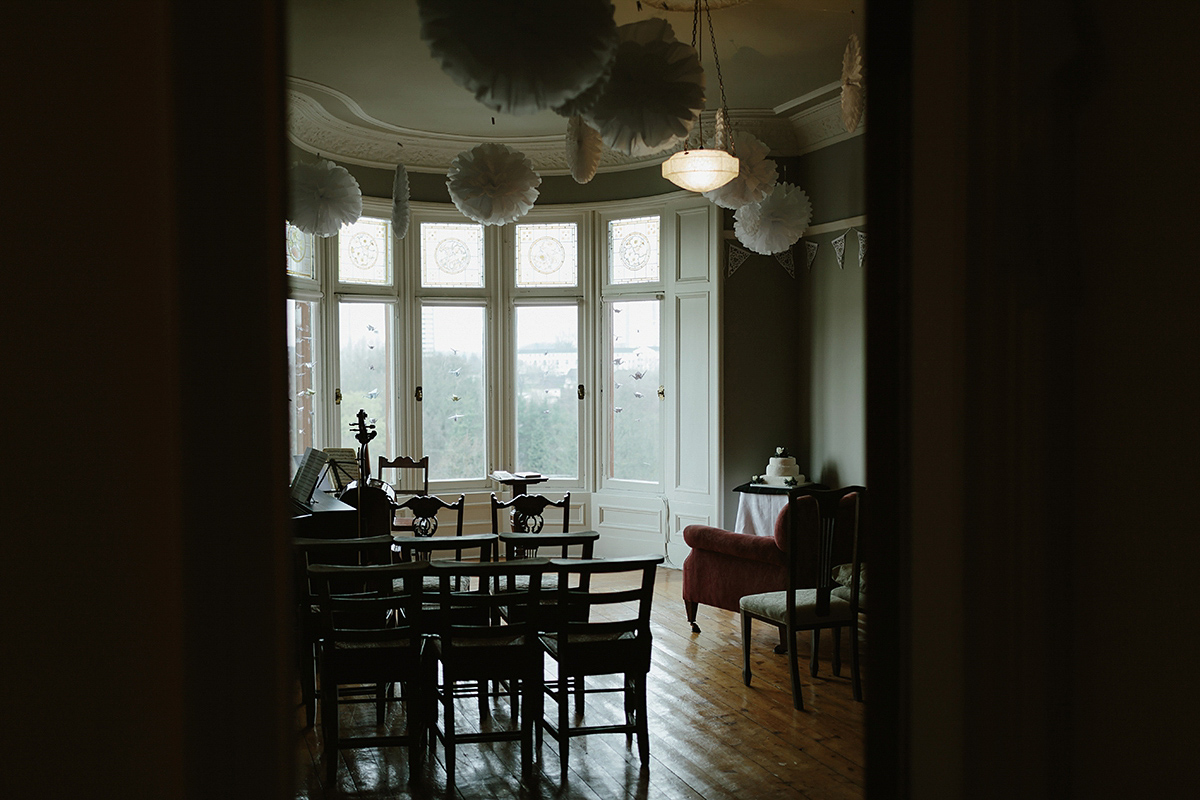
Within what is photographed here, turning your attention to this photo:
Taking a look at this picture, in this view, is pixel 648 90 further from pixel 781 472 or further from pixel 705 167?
pixel 781 472

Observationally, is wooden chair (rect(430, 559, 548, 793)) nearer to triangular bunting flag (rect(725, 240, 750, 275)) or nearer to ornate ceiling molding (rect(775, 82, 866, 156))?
triangular bunting flag (rect(725, 240, 750, 275))

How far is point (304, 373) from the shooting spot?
657 centimetres

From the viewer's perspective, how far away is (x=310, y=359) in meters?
6.70

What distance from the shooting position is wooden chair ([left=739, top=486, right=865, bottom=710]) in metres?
3.81

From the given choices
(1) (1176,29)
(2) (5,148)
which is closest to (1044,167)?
(1) (1176,29)

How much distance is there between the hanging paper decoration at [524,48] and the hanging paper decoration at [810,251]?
16.4ft

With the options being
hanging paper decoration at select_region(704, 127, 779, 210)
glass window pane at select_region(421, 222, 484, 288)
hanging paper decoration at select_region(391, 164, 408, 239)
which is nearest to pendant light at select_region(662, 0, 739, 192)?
hanging paper decoration at select_region(704, 127, 779, 210)

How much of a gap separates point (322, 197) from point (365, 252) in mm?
3567

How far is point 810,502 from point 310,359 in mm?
4186

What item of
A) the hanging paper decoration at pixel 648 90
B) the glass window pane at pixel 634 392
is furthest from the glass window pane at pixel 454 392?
the hanging paper decoration at pixel 648 90

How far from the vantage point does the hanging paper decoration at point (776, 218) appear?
4641 mm

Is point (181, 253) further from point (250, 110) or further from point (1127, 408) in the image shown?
point (1127, 408)

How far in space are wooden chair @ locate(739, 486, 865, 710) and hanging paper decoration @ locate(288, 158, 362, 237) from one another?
2473 mm

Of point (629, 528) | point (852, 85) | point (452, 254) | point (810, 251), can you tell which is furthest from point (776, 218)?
point (452, 254)
